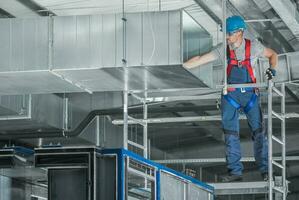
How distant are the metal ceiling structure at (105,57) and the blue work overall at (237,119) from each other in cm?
37

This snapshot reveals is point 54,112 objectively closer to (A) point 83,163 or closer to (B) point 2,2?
(B) point 2,2

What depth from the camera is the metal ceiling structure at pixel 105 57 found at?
13695 mm

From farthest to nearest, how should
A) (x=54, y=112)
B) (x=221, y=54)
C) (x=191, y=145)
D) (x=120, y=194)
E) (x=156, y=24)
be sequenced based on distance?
1. (x=191, y=145)
2. (x=54, y=112)
3. (x=221, y=54)
4. (x=156, y=24)
5. (x=120, y=194)

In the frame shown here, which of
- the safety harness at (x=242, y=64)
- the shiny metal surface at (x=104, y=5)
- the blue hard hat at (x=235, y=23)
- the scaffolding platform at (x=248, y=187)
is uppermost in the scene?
the shiny metal surface at (x=104, y=5)

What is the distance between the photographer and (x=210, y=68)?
49.0ft

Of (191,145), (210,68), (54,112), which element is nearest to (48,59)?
(210,68)

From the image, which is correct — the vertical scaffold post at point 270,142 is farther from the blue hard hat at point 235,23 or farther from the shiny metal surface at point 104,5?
the shiny metal surface at point 104,5

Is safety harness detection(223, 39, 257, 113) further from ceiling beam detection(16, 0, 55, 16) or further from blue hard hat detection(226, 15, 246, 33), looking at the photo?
ceiling beam detection(16, 0, 55, 16)

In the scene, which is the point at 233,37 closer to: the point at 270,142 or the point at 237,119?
the point at 237,119

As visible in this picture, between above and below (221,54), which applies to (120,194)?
below

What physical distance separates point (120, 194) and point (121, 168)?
0.30 m

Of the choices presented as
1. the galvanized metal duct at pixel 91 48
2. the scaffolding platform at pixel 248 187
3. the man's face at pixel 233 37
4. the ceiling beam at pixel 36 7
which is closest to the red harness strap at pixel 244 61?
the man's face at pixel 233 37

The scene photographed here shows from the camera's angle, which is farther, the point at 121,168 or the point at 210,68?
the point at 210,68

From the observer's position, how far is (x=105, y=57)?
13.8m
